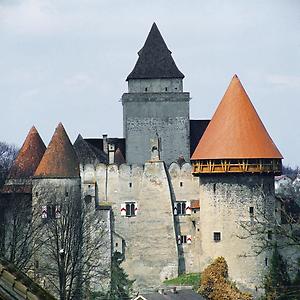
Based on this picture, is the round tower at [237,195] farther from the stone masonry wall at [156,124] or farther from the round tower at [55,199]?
the stone masonry wall at [156,124]

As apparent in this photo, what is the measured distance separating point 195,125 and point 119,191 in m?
9.32

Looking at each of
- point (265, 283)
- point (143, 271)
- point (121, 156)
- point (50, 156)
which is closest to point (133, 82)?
point (121, 156)

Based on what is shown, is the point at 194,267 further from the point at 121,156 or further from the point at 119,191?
the point at 121,156

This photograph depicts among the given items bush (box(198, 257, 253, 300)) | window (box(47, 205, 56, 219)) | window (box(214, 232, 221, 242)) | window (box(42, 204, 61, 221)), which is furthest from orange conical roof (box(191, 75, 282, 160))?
window (box(47, 205, 56, 219))

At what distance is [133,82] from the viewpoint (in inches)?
2005

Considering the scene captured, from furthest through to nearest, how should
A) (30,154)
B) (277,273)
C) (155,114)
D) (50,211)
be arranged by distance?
(155,114) < (30,154) < (50,211) < (277,273)

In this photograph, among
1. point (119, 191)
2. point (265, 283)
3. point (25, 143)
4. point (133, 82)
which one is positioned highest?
point (133, 82)

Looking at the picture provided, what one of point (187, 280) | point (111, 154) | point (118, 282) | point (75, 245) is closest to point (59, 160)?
point (111, 154)

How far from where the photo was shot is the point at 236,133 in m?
43.1

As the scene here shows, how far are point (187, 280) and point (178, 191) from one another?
14.5 ft

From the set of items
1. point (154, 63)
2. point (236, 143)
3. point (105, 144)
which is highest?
point (154, 63)

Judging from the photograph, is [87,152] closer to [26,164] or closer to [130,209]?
[26,164]

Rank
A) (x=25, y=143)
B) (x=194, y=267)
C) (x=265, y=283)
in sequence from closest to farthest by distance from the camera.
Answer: (x=265, y=283), (x=194, y=267), (x=25, y=143)

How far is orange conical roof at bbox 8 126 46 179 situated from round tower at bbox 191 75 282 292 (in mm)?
9167
